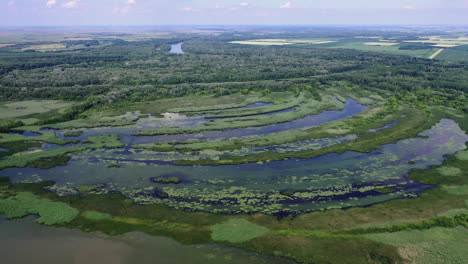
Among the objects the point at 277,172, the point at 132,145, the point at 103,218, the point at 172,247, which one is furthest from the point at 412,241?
the point at 132,145

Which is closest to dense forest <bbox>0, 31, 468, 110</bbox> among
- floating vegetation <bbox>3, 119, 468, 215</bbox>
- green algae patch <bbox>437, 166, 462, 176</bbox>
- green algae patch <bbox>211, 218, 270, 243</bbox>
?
floating vegetation <bbox>3, 119, 468, 215</bbox>

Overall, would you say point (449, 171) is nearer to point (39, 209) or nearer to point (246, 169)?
point (246, 169)

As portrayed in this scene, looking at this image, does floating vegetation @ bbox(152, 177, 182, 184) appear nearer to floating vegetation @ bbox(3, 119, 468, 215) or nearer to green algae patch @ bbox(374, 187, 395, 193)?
floating vegetation @ bbox(3, 119, 468, 215)

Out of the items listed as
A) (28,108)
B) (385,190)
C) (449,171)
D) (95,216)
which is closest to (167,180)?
(95,216)

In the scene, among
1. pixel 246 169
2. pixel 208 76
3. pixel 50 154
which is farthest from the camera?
pixel 208 76

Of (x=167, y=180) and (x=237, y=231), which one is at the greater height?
(x=167, y=180)
